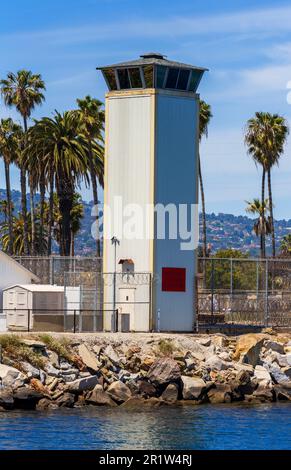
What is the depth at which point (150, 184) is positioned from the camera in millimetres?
61500

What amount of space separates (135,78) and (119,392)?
1630 cm

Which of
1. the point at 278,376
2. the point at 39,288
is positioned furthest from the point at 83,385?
the point at 39,288

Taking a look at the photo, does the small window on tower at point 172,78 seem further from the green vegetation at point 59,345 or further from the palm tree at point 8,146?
the palm tree at point 8,146

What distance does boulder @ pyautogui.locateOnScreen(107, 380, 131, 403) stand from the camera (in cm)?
5219

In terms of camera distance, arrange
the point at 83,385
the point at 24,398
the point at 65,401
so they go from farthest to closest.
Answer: the point at 83,385 < the point at 65,401 < the point at 24,398

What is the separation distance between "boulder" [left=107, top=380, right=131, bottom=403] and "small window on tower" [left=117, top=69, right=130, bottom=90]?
52.0ft

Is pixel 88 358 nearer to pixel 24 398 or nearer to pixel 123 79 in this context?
pixel 24 398

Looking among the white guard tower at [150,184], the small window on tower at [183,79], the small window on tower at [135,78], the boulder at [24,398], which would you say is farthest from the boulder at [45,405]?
the small window on tower at [183,79]

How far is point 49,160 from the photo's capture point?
272ft

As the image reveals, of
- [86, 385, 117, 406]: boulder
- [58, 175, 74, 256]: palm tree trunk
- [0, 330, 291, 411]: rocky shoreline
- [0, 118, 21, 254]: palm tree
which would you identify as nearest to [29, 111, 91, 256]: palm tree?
[58, 175, 74, 256]: palm tree trunk

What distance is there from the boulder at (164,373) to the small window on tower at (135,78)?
571 inches

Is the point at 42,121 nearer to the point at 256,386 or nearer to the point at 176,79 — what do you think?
the point at 176,79

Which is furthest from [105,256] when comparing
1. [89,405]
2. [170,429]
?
[170,429]

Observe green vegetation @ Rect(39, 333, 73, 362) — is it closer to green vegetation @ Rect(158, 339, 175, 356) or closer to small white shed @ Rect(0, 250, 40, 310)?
green vegetation @ Rect(158, 339, 175, 356)
